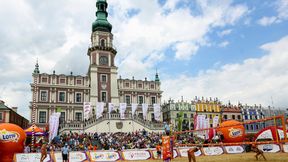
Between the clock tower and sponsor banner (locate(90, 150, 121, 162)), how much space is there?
28818 millimetres

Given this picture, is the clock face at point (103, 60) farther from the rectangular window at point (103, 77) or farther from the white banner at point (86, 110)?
the white banner at point (86, 110)

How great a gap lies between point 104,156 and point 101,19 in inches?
1607

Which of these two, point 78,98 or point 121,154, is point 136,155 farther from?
point 78,98

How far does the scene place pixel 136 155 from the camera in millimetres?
26547

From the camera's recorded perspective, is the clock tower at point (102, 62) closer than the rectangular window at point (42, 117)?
No

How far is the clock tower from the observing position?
54844 mm

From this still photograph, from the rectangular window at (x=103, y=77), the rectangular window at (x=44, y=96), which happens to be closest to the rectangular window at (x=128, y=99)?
the rectangular window at (x=103, y=77)

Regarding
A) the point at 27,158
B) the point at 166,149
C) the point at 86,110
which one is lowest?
the point at 27,158

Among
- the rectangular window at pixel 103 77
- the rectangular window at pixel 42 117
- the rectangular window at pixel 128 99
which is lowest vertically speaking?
the rectangular window at pixel 42 117

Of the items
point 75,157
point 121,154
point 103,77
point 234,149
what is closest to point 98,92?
point 103,77

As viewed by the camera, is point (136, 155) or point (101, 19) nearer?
point (136, 155)

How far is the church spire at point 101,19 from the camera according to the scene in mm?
58922

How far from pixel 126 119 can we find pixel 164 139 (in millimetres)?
30813

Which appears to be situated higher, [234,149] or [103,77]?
[103,77]
